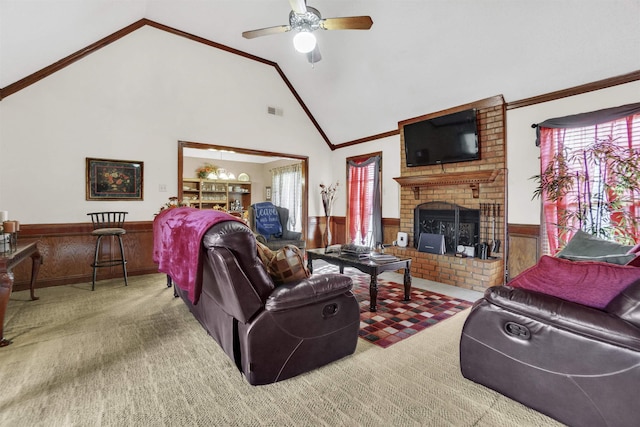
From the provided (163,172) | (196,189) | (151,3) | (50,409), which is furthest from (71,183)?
(196,189)

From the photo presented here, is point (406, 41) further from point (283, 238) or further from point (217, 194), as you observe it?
point (217, 194)

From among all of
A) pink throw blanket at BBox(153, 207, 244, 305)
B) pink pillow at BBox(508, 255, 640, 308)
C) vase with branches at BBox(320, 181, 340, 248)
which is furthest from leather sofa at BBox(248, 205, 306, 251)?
pink pillow at BBox(508, 255, 640, 308)

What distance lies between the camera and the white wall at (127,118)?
3.74 meters

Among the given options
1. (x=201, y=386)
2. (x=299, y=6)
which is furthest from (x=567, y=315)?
(x=299, y=6)

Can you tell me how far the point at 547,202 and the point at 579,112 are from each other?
1039mm

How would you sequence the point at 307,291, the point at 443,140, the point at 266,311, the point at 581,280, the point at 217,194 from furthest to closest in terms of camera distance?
the point at 217,194, the point at 443,140, the point at 307,291, the point at 266,311, the point at 581,280

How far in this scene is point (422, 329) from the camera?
103 inches

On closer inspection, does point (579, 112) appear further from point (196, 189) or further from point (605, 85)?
point (196, 189)

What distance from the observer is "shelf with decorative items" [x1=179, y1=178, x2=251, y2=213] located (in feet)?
26.4

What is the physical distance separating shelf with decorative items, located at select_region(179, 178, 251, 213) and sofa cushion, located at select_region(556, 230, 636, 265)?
6.99 meters

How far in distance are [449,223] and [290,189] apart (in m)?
4.59

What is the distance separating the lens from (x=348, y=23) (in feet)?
9.50

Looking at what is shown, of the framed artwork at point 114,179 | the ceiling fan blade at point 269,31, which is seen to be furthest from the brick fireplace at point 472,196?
the framed artwork at point 114,179

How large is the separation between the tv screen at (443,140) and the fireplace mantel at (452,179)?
0.72 ft
